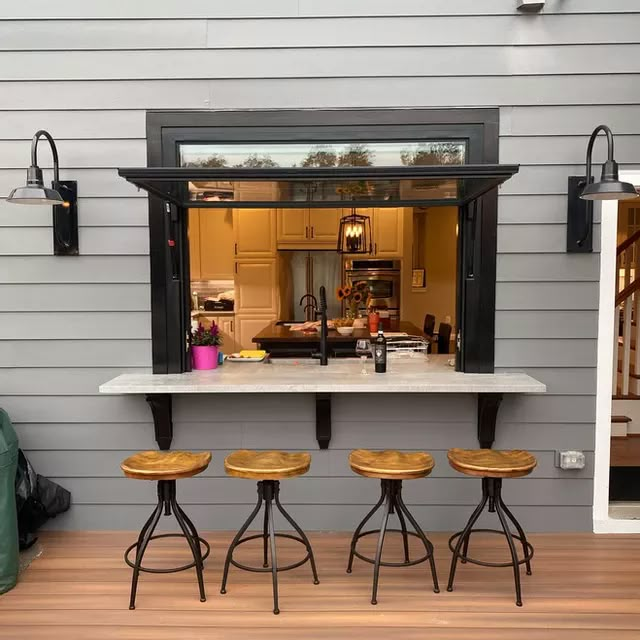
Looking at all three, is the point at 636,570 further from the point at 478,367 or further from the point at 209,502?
the point at 209,502

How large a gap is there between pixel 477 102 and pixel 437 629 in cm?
253

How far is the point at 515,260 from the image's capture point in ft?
10.3

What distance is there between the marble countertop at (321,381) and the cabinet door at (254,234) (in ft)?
12.6

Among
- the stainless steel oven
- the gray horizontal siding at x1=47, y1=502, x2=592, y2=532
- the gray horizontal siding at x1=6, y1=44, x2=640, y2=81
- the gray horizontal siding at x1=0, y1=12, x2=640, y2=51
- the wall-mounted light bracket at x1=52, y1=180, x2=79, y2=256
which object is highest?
the gray horizontal siding at x1=0, y1=12, x2=640, y2=51

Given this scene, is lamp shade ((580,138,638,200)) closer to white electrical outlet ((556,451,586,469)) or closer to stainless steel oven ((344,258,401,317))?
white electrical outlet ((556,451,586,469))

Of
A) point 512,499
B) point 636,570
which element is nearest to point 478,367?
point 512,499


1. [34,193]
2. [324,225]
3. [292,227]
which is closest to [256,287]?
[292,227]

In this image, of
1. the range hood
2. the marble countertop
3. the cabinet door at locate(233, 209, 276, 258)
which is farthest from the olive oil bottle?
the cabinet door at locate(233, 209, 276, 258)

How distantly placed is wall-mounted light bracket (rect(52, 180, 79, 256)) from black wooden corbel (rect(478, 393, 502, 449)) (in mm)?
2313

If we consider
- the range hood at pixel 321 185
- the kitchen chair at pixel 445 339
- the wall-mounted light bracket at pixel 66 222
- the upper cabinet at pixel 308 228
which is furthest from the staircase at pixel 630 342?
the wall-mounted light bracket at pixel 66 222

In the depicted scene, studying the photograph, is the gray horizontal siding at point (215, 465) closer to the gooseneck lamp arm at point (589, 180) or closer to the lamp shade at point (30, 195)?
the gooseneck lamp arm at point (589, 180)

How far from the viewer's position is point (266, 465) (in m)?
2.51

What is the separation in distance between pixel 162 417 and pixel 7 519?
32.9 inches

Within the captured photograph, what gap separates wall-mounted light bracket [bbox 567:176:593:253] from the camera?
3062 millimetres
